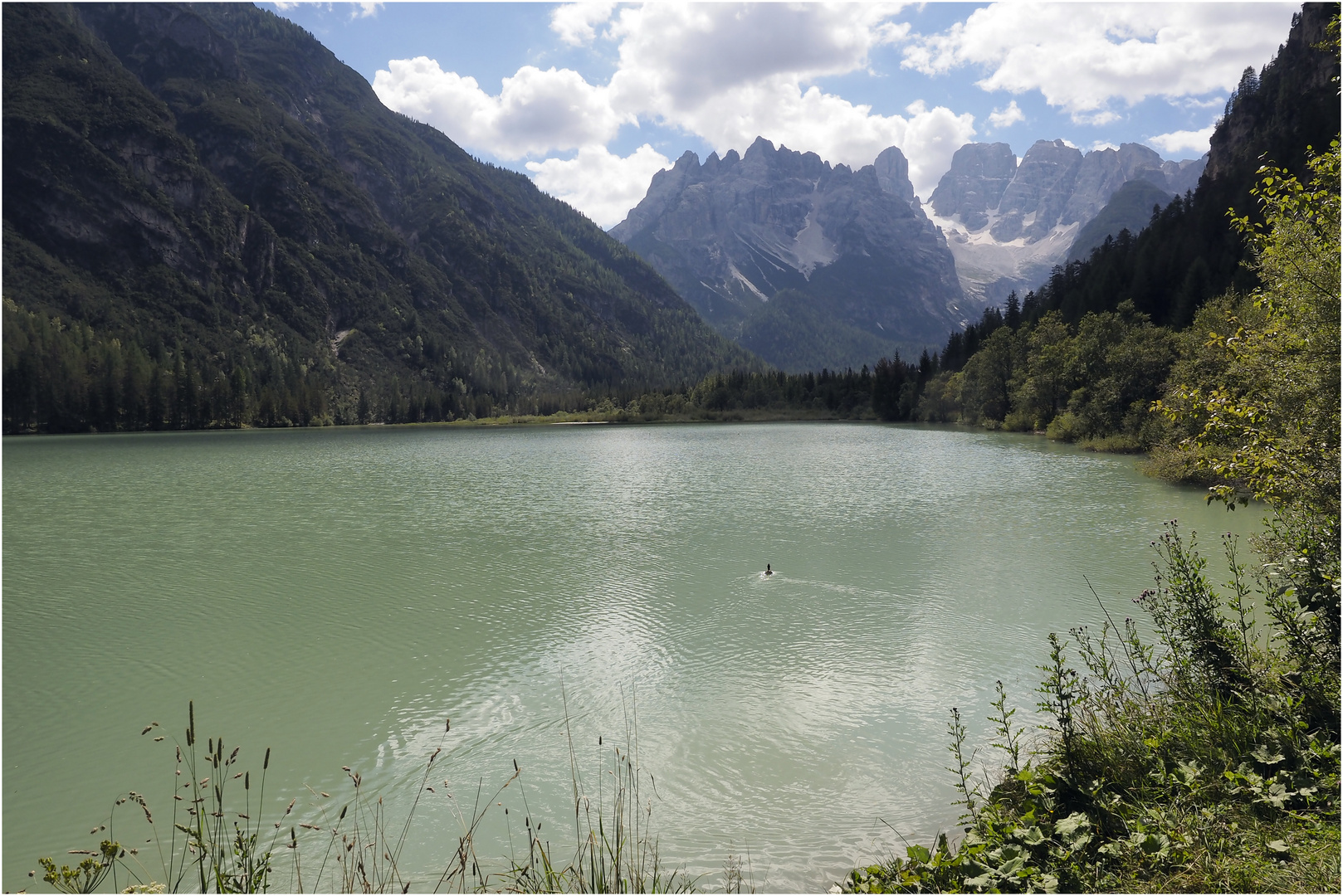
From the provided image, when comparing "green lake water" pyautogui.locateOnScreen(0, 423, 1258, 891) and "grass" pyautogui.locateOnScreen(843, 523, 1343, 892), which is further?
"green lake water" pyautogui.locateOnScreen(0, 423, 1258, 891)

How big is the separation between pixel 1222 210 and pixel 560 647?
4903 inches

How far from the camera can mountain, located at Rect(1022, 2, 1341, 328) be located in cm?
9681

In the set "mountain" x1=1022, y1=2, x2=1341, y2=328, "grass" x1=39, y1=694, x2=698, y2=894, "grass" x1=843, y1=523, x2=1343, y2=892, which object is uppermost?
"mountain" x1=1022, y1=2, x2=1341, y2=328

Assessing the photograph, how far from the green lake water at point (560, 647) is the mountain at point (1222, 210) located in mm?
80497

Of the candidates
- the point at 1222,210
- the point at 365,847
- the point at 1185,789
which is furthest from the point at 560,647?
the point at 1222,210

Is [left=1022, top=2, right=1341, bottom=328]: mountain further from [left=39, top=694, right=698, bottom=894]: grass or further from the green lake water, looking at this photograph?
[left=39, top=694, right=698, bottom=894]: grass

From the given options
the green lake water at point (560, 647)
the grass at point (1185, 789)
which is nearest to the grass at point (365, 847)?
the green lake water at point (560, 647)

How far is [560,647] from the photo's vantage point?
17.0 m

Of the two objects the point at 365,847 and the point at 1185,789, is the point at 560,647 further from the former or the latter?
the point at 1185,789

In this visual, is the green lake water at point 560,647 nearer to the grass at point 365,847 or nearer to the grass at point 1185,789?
the grass at point 365,847

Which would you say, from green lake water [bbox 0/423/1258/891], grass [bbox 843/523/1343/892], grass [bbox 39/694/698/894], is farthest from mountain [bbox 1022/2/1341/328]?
grass [bbox 39/694/698/894]

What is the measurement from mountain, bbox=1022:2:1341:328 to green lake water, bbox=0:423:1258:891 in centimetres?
8050

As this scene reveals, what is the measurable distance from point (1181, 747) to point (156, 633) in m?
21.7

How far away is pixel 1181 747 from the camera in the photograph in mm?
8469
